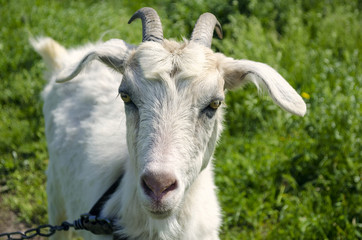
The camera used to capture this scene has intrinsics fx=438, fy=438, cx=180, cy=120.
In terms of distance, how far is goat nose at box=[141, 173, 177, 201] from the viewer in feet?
7.80

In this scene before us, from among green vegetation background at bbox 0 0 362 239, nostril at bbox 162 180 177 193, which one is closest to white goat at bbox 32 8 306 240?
nostril at bbox 162 180 177 193

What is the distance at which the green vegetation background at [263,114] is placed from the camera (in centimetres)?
453

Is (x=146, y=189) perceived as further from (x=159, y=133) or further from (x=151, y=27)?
(x=151, y=27)

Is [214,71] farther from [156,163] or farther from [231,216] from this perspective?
[231,216]

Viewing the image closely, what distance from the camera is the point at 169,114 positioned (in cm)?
266

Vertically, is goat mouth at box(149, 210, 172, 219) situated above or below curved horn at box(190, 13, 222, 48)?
below

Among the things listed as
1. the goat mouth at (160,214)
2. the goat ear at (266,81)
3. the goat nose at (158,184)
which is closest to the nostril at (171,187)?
the goat nose at (158,184)

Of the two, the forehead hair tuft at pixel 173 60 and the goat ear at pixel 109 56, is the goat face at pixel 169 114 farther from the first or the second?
the goat ear at pixel 109 56

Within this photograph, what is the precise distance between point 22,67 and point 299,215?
15.4ft

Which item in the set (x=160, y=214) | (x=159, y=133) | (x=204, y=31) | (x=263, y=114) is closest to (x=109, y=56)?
(x=204, y=31)

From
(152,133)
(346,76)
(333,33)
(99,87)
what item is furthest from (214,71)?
(333,33)

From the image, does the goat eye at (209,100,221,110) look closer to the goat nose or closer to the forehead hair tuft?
the forehead hair tuft

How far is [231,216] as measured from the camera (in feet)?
15.1

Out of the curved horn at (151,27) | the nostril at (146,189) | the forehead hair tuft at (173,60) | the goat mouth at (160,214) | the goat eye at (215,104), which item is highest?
the curved horn at (151,27)
